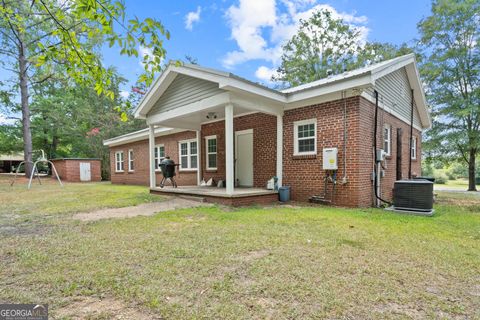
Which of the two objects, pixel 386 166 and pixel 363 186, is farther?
pixel 386 166

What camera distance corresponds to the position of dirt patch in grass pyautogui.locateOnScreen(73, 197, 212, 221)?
20.2ft

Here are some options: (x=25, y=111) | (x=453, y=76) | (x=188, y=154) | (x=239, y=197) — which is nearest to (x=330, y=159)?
(x=239, y=197)

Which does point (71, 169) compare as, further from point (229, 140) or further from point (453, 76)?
point (453, 76)

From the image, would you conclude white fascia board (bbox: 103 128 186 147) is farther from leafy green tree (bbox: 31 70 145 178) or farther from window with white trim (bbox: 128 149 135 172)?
leafy green tree (bbox: 31 70 145 178)

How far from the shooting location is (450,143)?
57.0 feet

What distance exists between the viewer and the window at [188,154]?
42.7ft

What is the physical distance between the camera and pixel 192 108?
8.56 meters

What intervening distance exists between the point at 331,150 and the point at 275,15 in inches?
751

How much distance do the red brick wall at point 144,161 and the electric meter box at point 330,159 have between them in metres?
7.17

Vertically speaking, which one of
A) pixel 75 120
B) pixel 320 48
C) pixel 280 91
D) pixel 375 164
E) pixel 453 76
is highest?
pixel 320 48

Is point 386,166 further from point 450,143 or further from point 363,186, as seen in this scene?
point 450,143

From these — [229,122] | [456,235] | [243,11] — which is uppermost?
[243,11]

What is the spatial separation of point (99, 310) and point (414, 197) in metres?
7.49

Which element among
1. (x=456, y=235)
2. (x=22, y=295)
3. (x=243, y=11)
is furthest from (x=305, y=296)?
(x=243, y=11)
